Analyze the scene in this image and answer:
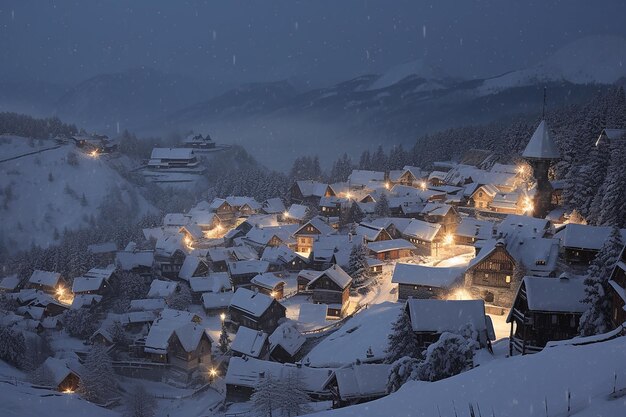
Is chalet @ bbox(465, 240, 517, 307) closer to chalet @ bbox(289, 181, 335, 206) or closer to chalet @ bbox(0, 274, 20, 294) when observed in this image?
chalet @ bbox(289, 181, 335, 206)

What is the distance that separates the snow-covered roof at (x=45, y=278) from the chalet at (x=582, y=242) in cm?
5671

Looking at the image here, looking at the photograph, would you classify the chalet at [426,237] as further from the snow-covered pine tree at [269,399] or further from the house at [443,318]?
the snow-covered pine tree at [269,399]

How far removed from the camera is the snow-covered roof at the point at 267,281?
56.4 meters

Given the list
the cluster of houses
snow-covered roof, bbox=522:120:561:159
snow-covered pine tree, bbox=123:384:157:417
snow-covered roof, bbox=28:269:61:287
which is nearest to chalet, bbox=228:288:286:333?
the cluster of houses

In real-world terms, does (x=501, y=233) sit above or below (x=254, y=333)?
above

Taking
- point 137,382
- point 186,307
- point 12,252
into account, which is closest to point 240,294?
point 186,307

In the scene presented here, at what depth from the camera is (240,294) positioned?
5228cm

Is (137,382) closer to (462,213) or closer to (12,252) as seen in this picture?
(462,213)

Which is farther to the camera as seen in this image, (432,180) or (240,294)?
(432,180)

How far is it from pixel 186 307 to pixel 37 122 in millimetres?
108152

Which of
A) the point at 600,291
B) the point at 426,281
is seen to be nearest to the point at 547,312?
the point at 600,291

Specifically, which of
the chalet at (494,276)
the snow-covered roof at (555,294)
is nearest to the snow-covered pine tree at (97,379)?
the chalet at (494,276)

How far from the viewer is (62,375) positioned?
1630 inches

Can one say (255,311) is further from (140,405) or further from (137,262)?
(137,262)
